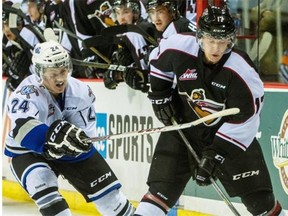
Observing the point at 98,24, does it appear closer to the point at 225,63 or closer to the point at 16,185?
the point at 16,185

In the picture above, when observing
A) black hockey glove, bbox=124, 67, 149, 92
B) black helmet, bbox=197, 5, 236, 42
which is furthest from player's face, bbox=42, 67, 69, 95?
black hockey glove, bbox=124, 67, 149, 92

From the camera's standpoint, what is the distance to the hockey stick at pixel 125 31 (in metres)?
4.38

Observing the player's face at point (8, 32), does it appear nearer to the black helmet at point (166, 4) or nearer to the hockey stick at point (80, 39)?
the hockey stick at point (80, 39)

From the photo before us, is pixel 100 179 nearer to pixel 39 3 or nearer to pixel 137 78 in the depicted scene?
pixel 137 78

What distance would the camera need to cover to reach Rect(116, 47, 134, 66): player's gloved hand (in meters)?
4.52

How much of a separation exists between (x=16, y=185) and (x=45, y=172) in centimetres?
220

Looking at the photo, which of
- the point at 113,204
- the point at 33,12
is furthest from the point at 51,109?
the point at 33,12

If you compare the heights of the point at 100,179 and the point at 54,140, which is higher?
the point at 54,140

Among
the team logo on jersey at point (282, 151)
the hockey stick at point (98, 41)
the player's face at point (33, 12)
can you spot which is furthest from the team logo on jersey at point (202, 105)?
the player's face at point (33, 12)

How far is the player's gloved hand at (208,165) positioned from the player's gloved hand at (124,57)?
146cm

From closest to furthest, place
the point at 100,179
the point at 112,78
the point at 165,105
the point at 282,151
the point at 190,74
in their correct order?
the point at 190,74, the point at 165,105, the point at 100,179, the point at 282,151, the point at 112,78

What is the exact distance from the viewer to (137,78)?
4.32 m

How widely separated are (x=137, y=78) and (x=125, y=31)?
312 millimetres

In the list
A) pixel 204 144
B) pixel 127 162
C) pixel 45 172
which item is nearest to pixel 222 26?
pixel 204 144
